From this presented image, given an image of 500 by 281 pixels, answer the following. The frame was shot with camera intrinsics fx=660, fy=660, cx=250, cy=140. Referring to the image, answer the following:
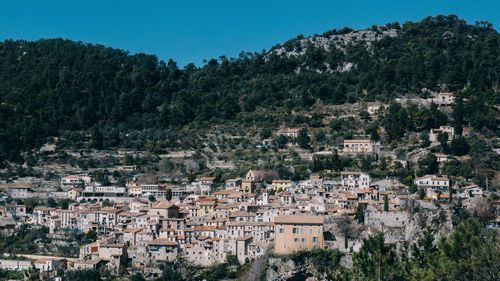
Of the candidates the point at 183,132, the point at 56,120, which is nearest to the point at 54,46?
the point at 56,120

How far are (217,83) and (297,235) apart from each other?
5133cm

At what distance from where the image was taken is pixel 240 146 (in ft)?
209

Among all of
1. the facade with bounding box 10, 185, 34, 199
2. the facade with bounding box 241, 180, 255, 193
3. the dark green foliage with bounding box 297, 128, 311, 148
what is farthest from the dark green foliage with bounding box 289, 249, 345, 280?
the facade with bounding box 10, 185, 34, 199

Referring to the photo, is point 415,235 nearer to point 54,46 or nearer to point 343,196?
point 343,196

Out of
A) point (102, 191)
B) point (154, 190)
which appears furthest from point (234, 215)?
point (102, 191)

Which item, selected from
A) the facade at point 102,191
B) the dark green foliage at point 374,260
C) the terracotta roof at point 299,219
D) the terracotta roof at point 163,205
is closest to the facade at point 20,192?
the facade at point 102,191

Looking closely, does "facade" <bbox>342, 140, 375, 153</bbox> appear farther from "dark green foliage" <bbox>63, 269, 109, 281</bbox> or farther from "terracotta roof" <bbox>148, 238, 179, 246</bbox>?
"dark green foliage" <bbox>63, 269, 109, 281</bbox>

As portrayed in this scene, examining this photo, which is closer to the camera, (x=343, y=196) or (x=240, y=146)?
(x=343, y=196)

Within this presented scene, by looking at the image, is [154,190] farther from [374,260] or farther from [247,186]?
[374,260]

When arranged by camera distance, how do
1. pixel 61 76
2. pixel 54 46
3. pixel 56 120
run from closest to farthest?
pixel 56 120 → pixel 61 76 → pixel 54 46

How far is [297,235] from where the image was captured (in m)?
35.9

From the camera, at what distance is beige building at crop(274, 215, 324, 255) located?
35.8m

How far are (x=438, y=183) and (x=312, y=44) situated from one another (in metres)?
47.2

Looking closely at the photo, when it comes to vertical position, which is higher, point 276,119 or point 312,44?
point 312,44
